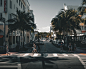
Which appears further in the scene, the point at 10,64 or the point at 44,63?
the point at 10,64

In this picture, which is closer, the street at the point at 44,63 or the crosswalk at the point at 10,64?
the street at the point at 44,63

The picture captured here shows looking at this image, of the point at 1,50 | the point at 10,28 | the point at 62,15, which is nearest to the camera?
the point at 1,50

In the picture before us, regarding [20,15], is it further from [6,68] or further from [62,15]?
[6,68]

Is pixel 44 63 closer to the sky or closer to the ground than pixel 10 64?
closer to the sky

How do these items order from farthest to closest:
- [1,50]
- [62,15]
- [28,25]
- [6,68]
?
[62,15], [28,25], [1,50], [6,68]

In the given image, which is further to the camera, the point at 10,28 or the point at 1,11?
the point at 1,11

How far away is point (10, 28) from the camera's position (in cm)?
2536

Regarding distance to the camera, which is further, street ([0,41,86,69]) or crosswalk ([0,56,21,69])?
crosswalk ([0,56,21,69])

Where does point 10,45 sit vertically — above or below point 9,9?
below

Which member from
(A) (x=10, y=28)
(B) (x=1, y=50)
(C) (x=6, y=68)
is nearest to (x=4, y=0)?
(A) (x=10, y=28)

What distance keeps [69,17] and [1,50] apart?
57.4 ft

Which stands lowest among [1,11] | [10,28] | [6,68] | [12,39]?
[6,68]

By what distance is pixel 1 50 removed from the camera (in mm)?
23656

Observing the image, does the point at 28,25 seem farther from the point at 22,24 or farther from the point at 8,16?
the point at 8,16
